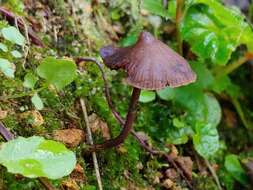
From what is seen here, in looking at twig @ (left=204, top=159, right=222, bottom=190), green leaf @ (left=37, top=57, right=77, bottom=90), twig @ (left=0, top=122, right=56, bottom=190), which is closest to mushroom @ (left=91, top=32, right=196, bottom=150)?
green leaf @ (left=37, top=57, right=77, bottom=90)

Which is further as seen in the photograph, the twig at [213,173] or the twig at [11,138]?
the twig at [213,173]

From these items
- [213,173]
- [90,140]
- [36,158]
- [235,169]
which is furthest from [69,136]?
[235,169]

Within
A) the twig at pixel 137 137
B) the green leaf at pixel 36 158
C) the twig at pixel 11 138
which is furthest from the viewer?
the twig at pixel 137 137

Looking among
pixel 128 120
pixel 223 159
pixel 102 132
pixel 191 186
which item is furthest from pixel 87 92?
pixel 223 159

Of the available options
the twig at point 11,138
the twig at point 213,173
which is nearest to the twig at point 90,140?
the twig at point 11,138

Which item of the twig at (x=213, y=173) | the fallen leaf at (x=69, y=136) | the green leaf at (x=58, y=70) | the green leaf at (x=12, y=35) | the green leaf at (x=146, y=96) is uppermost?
the green leaf at (x=12, y=35)

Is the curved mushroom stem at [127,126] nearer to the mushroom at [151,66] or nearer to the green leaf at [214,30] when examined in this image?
the mushroom at [151,66]

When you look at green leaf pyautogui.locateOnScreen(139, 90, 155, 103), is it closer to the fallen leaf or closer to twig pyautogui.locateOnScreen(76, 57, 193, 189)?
twig pyautogui.locateOnScreen(76, 57, 193, 189)
